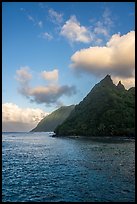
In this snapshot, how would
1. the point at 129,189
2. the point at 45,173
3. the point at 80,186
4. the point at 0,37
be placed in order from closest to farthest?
the point at 0,37 → the point at 129,189 → the point at 80,186 → the point at 45,173

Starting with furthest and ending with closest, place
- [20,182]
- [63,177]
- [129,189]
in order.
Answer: [63,177]
[20,182]
[129,189]

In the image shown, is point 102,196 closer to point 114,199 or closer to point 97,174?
point 114,199

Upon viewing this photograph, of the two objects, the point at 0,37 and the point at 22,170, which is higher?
the point at 0,37

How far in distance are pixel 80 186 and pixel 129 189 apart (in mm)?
7473

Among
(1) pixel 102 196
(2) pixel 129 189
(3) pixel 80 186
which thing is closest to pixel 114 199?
(1) pixel 102 196

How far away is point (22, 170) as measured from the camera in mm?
→ 52906

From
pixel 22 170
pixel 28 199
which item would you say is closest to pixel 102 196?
pixel 28 199

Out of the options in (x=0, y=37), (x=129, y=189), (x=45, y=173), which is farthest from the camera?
(x=45, y=173)

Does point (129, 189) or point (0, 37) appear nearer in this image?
point (0, 37)

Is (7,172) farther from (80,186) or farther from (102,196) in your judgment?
(102,196)

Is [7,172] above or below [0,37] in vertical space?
below

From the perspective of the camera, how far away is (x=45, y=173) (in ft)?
162

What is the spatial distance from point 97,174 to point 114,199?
16.3 m

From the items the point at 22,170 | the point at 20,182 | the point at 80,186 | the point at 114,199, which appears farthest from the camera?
the point at 22,170
